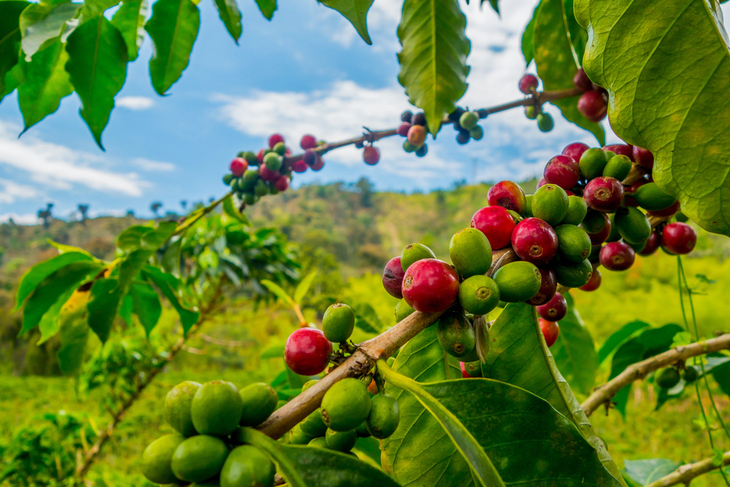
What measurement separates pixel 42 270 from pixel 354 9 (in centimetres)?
106

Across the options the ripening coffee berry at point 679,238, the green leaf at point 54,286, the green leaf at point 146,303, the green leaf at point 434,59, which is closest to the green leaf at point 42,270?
the green leaf at point 54,286

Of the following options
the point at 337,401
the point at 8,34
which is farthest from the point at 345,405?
the point at 8,34

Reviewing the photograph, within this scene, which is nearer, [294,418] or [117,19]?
[294,418]

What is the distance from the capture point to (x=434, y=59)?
84 centimetres

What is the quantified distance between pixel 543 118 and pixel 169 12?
2.90 feet

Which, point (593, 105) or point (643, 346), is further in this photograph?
point (643, 346)

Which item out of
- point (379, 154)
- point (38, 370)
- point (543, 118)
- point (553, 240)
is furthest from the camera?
point (38, 370)

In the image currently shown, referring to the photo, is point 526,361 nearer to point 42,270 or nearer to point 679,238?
point 679,238

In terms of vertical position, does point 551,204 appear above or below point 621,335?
above

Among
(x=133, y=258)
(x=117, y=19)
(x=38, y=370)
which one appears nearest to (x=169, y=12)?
(x=117, y=19)

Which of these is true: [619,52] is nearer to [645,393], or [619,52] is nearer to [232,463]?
[232,463]

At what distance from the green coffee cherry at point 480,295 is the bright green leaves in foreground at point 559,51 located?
2.17 ft

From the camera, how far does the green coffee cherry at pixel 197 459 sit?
317mm

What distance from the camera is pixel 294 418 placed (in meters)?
0.37
